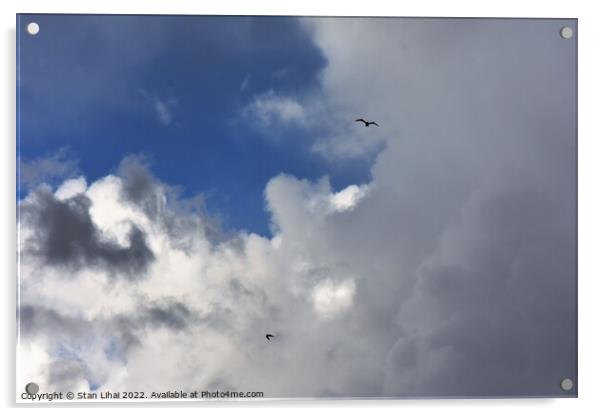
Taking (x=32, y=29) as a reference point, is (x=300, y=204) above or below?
below

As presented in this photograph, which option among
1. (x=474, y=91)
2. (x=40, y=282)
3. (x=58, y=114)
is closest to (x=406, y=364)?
(x=474, y=91)

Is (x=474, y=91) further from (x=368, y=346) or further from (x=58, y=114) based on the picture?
(x=58, y=114)

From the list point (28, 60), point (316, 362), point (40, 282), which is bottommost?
point (316, 362)

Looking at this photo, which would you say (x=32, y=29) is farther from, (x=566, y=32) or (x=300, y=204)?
(x=566, y=32)

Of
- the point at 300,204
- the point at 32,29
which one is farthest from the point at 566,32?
the point at 32,29

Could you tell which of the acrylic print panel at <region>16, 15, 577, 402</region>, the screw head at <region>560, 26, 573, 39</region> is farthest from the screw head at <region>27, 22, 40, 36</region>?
the screw head at <region>560, 26, 573, 39</region>

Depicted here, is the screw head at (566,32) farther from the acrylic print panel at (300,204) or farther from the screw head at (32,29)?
the screw head at (32,29)

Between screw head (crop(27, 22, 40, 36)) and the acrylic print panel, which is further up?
screw head (crop(27, 22, 40, 36))

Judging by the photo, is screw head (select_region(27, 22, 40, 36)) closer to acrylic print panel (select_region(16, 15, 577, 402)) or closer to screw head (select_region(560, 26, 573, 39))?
acrylic print panel (select_region(16, 15, 577, 402))

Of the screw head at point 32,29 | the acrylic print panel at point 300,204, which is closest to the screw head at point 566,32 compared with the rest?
the acrylic print panel at point 300,204
